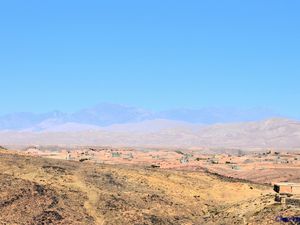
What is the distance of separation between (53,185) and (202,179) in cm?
1258

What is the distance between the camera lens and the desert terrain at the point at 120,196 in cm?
3584

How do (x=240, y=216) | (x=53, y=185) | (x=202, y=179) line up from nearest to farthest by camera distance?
(x=240, y=216), (x=53, y=185), (x=202, y=179)

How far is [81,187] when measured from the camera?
4088 centimetres

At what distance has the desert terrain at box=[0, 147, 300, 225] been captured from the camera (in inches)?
1411

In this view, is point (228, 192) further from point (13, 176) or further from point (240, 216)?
point (13, 176)

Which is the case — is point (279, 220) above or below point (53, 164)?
below

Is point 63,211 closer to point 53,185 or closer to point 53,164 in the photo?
point 53,185

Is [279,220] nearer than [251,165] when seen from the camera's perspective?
Yes

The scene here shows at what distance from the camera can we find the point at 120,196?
4028 cm

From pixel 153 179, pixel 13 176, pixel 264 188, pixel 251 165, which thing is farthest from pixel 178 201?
pixel 251 165

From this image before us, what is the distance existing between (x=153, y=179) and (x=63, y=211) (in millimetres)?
10042

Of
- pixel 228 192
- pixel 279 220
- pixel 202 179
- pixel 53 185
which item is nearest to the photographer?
pixel 279 220

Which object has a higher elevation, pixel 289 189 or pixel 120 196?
pixel 289 189

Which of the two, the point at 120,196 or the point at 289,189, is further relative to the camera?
the point at 120,196
